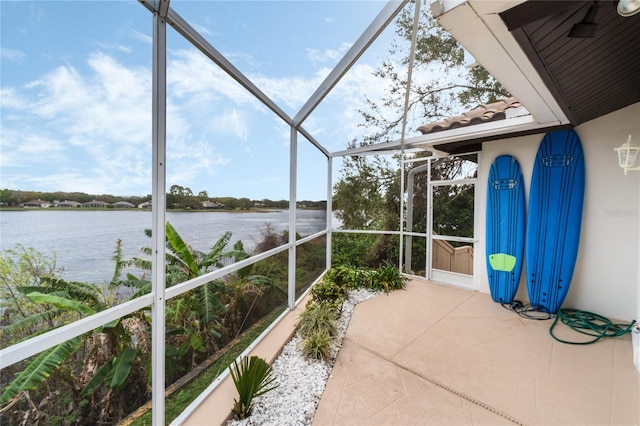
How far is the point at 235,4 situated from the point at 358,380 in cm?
324

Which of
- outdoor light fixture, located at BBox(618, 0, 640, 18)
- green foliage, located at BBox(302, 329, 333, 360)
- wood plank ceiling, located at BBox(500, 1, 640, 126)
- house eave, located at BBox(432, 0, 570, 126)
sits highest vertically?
wood plank ceiling, located at BBox(500, 1, 640, 126)

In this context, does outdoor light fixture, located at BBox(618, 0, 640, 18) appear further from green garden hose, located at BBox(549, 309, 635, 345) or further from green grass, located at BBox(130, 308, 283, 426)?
green grass, located at BBox(130, 308, 283, 426)

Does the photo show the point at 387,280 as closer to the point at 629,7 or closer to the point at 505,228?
the point at 505,228

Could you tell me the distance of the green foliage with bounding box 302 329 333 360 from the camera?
274 centimetres

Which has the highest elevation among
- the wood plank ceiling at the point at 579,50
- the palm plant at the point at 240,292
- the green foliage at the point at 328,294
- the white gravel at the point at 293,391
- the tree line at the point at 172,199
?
the wood plank ceiling at the point at 579,50

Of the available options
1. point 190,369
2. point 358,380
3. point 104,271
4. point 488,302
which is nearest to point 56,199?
point 104,271

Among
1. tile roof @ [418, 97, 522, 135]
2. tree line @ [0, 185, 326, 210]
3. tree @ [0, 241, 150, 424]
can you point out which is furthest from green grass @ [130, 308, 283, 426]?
tile roof @ [418, 97, 522, 135]

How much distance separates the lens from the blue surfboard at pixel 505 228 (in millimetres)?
4176

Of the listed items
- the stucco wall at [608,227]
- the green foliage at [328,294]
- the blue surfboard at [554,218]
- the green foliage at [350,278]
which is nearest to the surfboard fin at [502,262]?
the blue surfboard at [554,218]

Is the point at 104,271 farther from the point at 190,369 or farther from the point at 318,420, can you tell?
the point at 318,420

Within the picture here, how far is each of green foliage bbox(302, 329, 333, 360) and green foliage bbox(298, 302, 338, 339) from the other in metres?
0.16

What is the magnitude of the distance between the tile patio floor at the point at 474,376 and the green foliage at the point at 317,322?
256 mm

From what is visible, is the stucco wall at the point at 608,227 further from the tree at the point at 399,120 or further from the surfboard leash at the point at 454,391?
the surfboard leash at the point at 454,391

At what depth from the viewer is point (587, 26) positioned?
161cm
